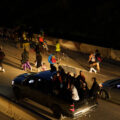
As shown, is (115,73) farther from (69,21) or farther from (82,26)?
(69,21)

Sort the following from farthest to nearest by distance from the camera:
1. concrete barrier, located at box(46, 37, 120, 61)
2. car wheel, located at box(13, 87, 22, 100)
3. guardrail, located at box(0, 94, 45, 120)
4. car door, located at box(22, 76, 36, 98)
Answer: concrete barrier, located at box(46, 37, 120, 61), car wheel, located at box(13, 87, 22, 100), car door, located at box(22, 76, 36, 98), guardrail, located at box(0, 94, 45, 120)

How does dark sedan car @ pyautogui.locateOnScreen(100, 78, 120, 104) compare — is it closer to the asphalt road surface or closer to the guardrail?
the asphalt road surface

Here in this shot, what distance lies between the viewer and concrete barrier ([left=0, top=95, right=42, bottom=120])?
8156 millimetres

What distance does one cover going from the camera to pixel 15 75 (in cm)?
1553

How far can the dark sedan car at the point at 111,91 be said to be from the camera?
11232 mm

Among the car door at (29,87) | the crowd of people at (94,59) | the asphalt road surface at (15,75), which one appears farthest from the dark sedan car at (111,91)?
the crowd of people at (94,59)

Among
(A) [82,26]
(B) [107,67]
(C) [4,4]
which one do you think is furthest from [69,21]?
(B) [107,67]

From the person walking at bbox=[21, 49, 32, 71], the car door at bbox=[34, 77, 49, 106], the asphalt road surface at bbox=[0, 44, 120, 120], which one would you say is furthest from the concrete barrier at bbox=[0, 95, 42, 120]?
the person walking at bbox=[21, 49, 32, 71]

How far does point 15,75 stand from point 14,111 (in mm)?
6976

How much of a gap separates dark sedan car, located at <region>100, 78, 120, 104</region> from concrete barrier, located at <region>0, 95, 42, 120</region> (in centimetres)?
472

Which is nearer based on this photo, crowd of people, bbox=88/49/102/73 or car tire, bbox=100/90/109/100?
car tire, bbox=100/90/109/100

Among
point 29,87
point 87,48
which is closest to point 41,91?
point 29,87

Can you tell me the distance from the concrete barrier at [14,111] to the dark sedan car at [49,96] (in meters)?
1.65

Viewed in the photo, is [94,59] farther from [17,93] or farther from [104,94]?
[17,93]
